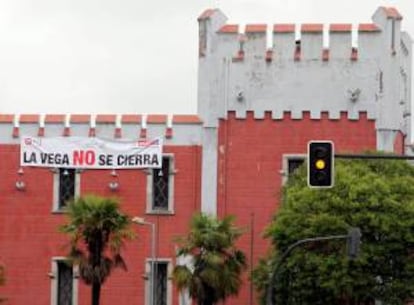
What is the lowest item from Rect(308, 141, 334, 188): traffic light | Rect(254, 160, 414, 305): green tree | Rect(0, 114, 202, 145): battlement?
Rect(254, 160, 414, 305): green tree

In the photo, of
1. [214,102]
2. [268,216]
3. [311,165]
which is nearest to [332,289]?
[268,216]

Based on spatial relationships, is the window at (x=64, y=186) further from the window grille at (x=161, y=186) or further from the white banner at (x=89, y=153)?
the window grille at (x=161, y=186)

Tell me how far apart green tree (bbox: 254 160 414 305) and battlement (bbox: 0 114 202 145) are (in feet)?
24.1

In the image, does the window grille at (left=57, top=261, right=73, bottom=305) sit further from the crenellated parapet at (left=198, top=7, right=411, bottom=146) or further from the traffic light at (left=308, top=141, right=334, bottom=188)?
the traffic light at (left=308, top=141, right=334, bottom=188)

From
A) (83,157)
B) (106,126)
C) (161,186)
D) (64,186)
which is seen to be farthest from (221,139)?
(64,186)

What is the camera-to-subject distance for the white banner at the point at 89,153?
2143 inches

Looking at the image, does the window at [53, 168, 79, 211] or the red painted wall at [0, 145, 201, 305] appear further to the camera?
the window at [53, 168, 79, 211]

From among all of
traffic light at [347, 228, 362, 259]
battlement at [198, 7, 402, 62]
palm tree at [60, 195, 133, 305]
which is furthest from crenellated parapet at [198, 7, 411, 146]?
traffic light at [347, 228, 362, 259]

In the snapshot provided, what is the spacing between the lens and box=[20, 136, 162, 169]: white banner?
54438 millimetres

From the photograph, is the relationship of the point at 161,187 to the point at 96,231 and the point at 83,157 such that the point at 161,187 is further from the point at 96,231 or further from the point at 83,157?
the point at 96,231

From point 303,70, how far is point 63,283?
12633 millimetres

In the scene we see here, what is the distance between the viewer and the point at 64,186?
182 ft

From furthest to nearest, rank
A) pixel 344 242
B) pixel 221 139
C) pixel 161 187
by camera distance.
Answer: pixel 161 187
pixel 221 139
pixel 344 242

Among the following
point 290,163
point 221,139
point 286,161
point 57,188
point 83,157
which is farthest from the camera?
point 57,188
